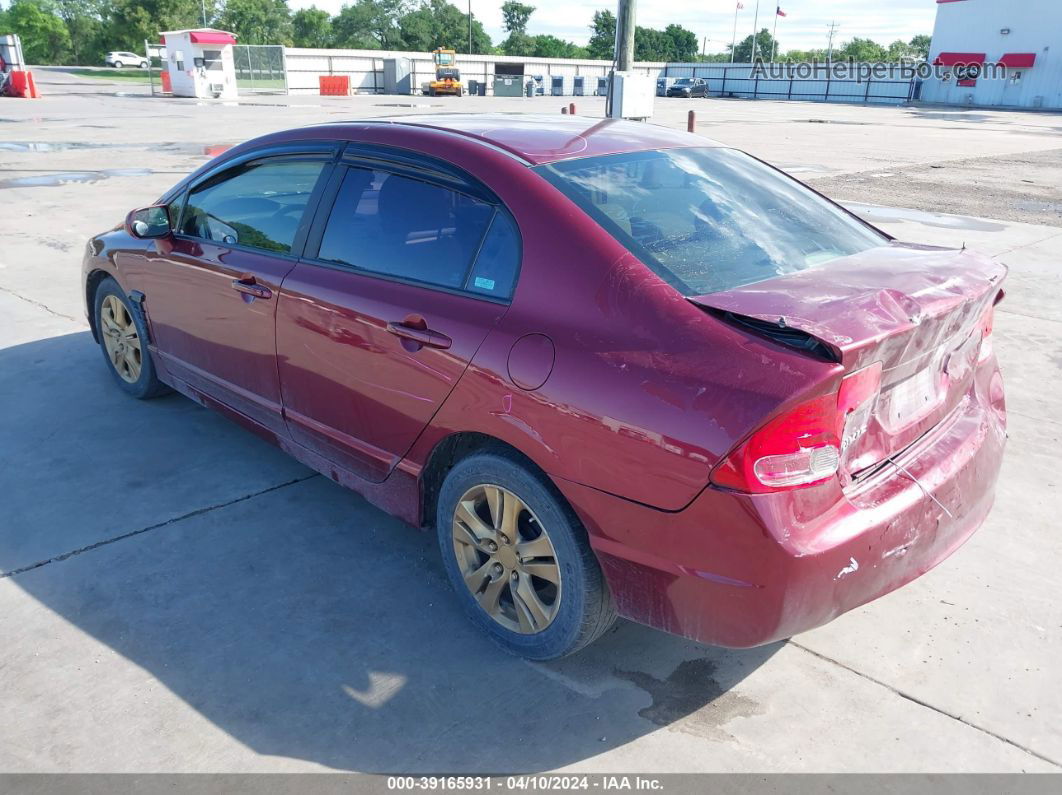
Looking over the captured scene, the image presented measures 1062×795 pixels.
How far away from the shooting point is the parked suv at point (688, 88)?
59344mm

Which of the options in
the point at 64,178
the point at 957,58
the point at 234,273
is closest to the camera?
the point at 234,273

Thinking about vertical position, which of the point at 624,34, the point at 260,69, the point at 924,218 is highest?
the point at 624,34

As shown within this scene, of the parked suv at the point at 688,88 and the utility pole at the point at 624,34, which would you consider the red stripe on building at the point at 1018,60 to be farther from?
the utility pole at the point at 624,34

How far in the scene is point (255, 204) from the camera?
3.98 metres

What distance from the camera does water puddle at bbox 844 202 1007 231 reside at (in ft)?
36.6

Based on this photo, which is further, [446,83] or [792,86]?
[792,86]

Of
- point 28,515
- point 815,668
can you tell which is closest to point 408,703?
point 815,668

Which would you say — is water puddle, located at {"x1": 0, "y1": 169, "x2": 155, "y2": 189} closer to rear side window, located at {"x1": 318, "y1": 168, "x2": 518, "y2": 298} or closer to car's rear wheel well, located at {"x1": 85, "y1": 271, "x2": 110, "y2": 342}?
car's rear wheel well, located at {"x1": 85, "y1": 271, "x2": 110, "y2": 342}

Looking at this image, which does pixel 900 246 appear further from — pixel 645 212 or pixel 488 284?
pixel 488 284

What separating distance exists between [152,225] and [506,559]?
110 inches

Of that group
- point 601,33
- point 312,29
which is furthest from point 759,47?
point 312,29

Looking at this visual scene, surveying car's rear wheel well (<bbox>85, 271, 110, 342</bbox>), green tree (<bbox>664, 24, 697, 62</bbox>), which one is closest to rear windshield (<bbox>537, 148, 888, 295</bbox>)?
car's rear wheel well (<bbox>85, 271, 110, 342</bbox>)

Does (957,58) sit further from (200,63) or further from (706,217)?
(706,217)

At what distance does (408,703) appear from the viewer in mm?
2711
